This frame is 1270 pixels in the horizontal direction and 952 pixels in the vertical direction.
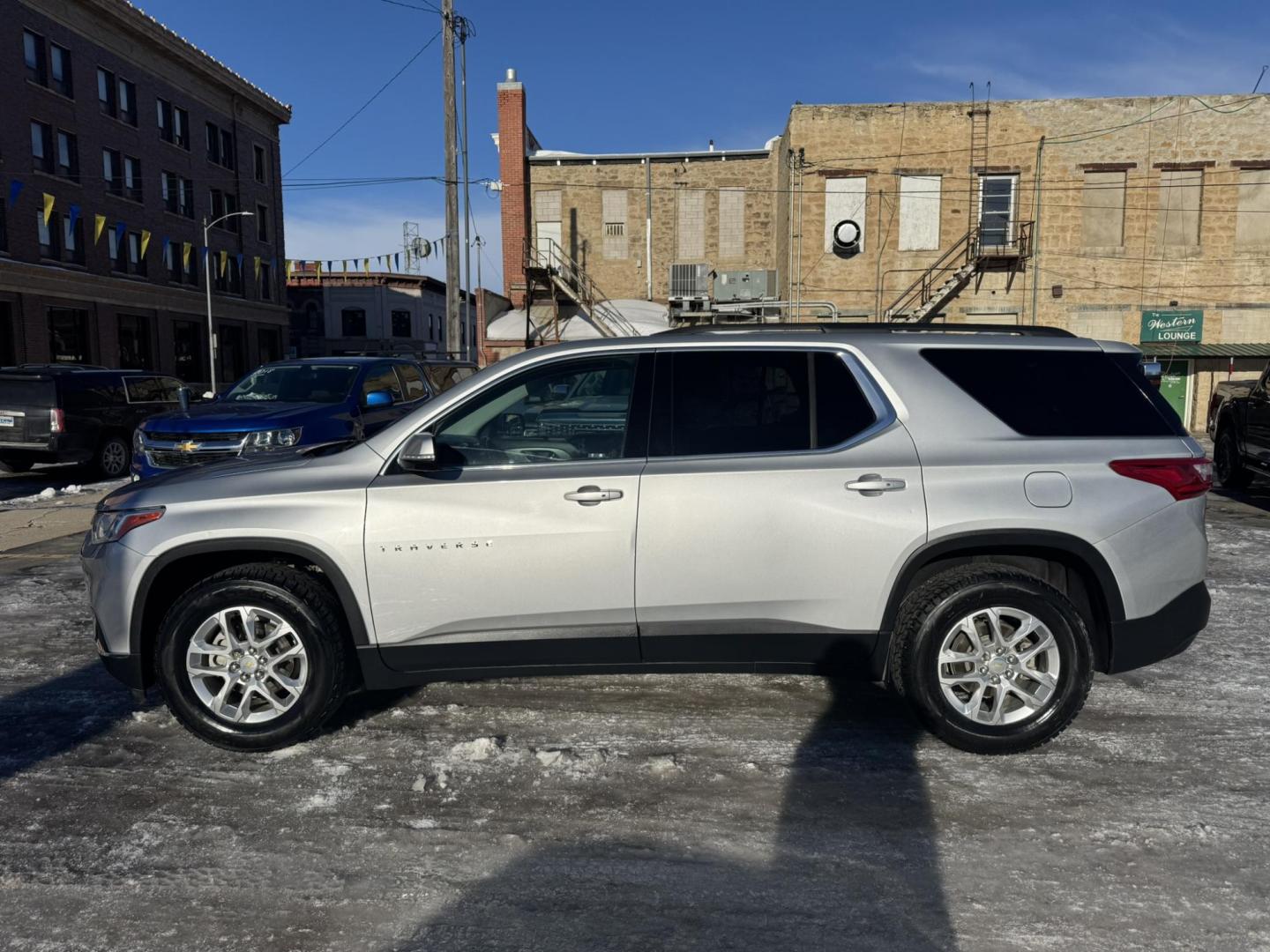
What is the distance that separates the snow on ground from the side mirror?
76.5ft

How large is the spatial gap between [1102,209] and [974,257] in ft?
12.0

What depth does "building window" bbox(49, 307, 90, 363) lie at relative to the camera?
3253 centimetres

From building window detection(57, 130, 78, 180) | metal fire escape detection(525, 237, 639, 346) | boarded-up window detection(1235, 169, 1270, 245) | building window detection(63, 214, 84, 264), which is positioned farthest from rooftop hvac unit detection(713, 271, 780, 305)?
building window detection(57, 130, 78, 180)

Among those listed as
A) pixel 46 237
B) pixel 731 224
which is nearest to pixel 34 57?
pixel 46 237

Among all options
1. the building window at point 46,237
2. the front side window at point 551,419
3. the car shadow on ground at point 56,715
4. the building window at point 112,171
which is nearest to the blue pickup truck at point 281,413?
the car shadow on ground at point 56,715

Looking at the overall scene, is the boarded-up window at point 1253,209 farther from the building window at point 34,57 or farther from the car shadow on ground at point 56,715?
the building window at point 34,57

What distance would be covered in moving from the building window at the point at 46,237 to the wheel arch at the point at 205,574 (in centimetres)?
3387

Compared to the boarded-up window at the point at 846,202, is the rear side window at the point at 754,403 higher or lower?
→ lower

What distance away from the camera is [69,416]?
1322 cm

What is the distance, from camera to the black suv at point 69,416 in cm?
1308

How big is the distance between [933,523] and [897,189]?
22.8 m

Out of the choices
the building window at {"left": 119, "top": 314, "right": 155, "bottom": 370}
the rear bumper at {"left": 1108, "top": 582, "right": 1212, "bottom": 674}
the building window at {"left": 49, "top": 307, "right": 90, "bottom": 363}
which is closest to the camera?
the rear bumper at {"left": 1108, "top": 582, "right": 1212, "bottom": 674}

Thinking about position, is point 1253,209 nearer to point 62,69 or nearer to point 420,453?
point 420,453

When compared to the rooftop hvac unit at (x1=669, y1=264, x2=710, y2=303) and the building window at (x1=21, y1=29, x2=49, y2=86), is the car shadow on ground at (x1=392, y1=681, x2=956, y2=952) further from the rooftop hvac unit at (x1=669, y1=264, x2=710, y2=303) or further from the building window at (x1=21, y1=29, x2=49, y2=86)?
the building window at (x1=21, y1=29, x2=49, y2=86)
